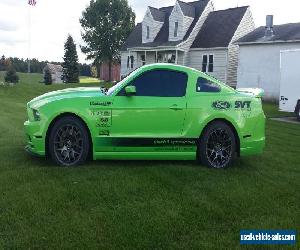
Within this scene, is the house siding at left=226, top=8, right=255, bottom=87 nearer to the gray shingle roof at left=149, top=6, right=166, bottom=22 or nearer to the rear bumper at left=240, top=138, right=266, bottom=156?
the gray shingle roof at left=149, top=6, right=166, bottom=22

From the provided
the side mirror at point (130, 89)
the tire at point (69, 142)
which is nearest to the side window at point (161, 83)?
the side mirror at point (130, 89)

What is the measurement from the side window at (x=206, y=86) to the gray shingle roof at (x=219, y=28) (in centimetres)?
2612

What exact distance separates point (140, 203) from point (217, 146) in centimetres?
257

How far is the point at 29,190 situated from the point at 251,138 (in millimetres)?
4084

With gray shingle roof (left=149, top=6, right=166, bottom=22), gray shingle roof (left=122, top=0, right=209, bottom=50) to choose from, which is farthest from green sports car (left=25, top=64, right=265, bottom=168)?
gray shingle roof (left=149, top=6, right=166, bottom=22)

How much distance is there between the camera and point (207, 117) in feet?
22.6

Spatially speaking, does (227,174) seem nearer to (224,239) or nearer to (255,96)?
(255,96)

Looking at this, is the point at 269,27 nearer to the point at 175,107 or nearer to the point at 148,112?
the point at 175,107

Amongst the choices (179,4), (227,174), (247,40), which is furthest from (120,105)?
(179,4)

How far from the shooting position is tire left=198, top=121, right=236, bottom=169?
6930 millimetres

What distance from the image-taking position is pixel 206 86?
7051 millimetres

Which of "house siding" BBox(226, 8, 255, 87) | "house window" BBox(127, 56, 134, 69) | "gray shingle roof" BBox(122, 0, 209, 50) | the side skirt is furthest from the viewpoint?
"house window" BBox(127, 56, 134, 69)

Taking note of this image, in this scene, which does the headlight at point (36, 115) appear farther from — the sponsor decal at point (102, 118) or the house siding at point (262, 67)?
the house siding at point (262, 67)

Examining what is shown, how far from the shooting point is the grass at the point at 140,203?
397 centimetres
